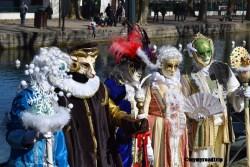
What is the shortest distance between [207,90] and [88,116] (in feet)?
4.76

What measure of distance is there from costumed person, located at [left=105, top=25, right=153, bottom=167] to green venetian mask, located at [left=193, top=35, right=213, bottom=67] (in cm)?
62

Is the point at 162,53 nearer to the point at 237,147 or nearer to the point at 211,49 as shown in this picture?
the point at 211,49

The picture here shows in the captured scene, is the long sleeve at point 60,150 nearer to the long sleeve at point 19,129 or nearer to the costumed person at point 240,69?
the long sleeve at point 19,129

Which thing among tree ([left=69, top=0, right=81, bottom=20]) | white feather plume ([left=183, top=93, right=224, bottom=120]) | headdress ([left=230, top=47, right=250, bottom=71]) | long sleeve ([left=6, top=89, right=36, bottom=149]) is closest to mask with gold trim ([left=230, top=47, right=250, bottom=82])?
headdress ([left=230, top=47, right=250, bottom=71])

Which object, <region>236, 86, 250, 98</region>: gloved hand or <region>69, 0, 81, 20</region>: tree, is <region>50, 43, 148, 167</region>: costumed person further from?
<region>69, 0, 81, 20</region>: tree

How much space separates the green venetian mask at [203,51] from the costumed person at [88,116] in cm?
115

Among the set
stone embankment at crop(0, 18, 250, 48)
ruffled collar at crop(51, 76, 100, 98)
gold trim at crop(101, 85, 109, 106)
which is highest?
ruffled collar at crop(51, 76, 100, 98)

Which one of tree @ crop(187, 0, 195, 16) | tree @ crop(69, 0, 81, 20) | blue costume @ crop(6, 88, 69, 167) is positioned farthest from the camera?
tree @ crop(187, 0, 195, 16)

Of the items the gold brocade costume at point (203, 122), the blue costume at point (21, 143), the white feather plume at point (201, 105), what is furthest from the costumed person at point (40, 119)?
the gold brocade costume at point (203, 122)

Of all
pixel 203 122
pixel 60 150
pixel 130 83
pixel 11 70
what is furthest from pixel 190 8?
pixel 60 150

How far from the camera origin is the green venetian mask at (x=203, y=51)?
5.97 metres

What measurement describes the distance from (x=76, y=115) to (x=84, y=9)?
29.0 m

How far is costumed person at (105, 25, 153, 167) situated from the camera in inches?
215

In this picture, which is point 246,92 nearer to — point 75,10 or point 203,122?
point 203,122
